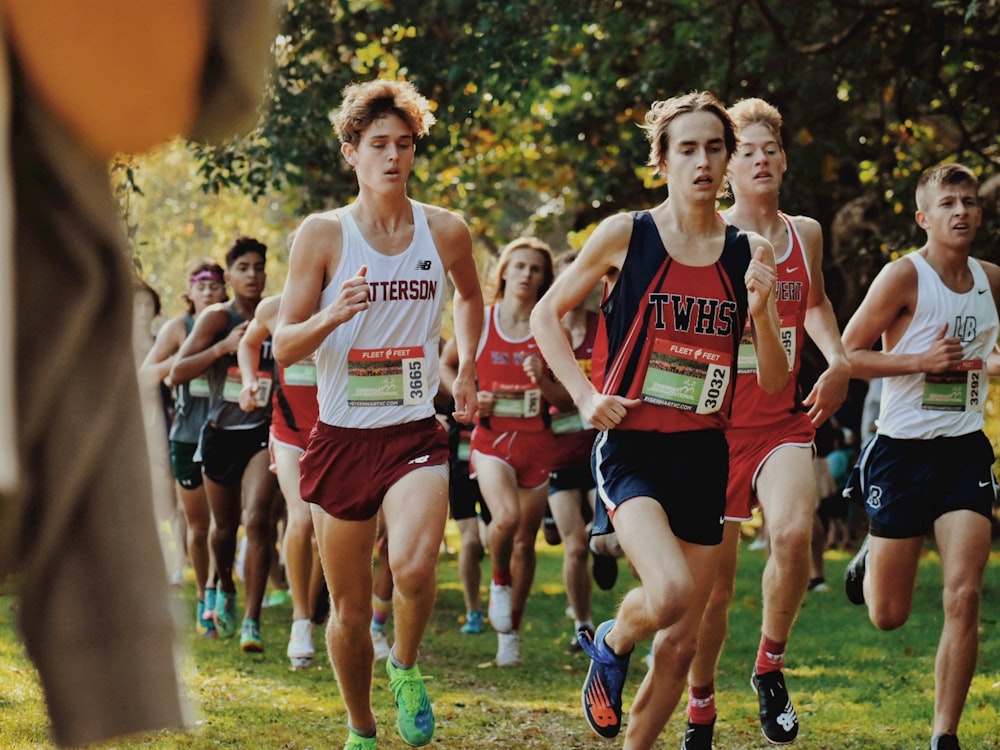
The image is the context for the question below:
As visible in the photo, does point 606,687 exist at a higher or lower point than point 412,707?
higher

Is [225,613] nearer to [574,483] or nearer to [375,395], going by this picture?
[574,483]

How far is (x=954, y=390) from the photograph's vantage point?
6.33 meters

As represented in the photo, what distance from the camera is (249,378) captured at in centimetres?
909

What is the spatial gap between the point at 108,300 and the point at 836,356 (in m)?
5.36

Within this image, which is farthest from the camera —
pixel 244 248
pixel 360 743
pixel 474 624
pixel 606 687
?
pixel 474 624

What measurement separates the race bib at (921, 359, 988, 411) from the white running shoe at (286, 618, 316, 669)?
155 inches

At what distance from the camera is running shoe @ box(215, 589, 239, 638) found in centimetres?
982

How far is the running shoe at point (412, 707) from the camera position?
5.63 metres

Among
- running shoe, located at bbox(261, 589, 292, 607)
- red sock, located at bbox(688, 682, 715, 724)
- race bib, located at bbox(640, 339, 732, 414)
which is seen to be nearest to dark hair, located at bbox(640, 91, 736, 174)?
race bib, located at bbox(640, 339, 732, 414)

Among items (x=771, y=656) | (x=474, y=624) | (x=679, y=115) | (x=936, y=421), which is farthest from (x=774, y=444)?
(x=474, y=624)

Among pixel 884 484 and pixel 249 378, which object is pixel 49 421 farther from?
pixel 249 378

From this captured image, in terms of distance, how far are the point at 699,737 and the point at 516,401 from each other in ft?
12.9

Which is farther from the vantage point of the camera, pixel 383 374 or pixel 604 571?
pixel 604 571

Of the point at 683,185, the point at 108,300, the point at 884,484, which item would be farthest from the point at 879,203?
the point at 108,300
